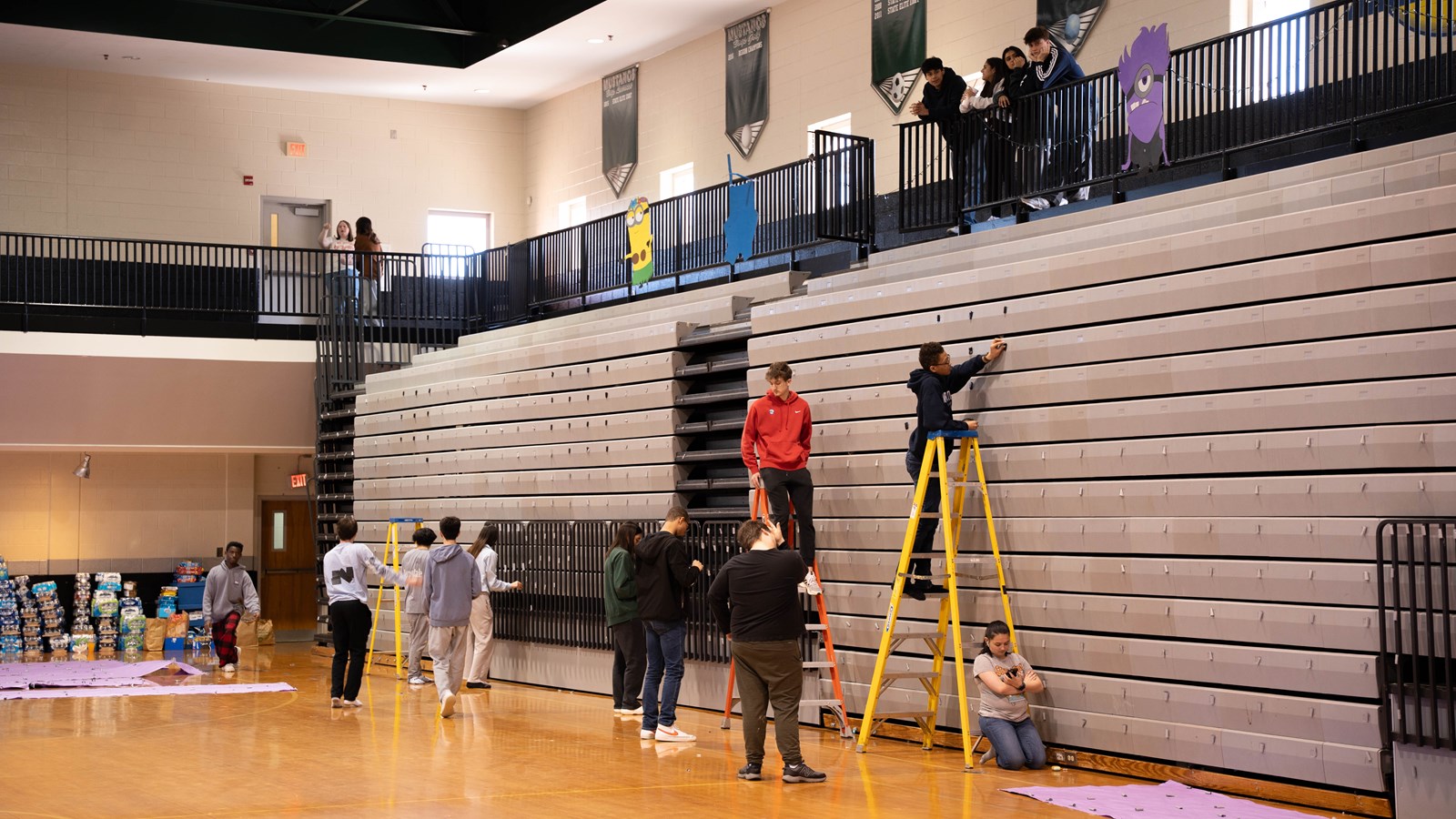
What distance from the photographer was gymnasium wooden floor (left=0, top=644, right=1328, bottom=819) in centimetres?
787

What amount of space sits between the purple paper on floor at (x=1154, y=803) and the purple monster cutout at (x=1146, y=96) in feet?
13.4

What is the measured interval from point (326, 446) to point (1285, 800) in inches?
594

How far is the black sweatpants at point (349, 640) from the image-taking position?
41.5 ft

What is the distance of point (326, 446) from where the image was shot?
20000mm

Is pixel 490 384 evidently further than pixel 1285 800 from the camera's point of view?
Yes

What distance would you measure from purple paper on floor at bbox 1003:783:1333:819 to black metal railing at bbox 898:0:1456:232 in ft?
13.2

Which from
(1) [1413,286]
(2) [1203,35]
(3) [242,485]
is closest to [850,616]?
(1) [1413,286]

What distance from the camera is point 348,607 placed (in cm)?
1265

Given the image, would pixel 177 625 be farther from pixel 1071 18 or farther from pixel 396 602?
pixel 1071 18

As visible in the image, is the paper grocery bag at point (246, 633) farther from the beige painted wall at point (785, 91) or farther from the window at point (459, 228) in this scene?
the beige painted wall at point (785, 91)

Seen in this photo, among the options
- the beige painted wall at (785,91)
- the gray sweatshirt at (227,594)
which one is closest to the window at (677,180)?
the beige painted wall at (785,91)

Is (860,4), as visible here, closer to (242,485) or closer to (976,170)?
(976,170)

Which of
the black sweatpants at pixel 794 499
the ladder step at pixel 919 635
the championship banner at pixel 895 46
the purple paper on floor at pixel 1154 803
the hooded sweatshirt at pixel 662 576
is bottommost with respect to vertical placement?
the purple paper on floor at pixel 1154 803

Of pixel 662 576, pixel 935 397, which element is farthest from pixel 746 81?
pixel 935 397
